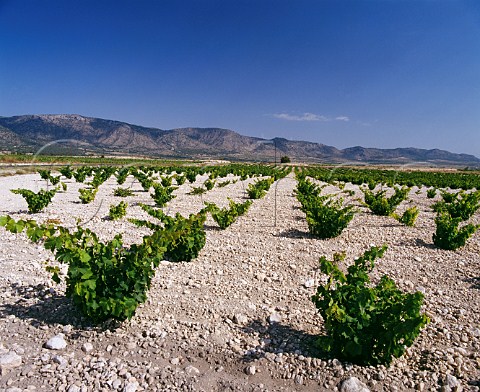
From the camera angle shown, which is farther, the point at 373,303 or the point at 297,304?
the point at 297,304

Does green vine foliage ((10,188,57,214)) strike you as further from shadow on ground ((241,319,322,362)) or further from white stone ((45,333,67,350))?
shadow on ground ((241,319,322,362))

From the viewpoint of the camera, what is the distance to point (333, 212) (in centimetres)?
830

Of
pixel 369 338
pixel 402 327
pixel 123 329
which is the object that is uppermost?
pixel 402 327

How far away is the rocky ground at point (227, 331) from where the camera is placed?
129 inches

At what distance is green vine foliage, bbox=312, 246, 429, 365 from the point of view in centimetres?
317

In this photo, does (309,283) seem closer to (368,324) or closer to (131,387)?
(368,324)

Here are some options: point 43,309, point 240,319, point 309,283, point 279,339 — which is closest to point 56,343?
point 43,309

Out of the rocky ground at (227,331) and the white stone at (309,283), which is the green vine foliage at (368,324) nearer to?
the rocky ground at (227,331)

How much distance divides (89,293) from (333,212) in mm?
6079

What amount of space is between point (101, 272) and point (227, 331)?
169cm

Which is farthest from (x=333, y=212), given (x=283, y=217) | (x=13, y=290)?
(x=13, y=290)

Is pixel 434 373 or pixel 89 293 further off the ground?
pixel 89 293

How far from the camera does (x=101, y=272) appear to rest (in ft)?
13.2

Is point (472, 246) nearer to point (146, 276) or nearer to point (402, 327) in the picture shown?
point (402, 327)
